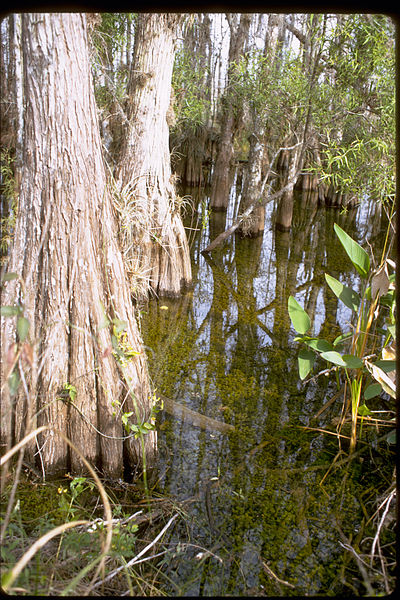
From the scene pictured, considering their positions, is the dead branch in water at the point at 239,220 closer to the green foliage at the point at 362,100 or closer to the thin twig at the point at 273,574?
the green foliage at the point at 362,100

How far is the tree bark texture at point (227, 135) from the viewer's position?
7645 mm

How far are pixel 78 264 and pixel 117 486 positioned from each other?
44.4 inches

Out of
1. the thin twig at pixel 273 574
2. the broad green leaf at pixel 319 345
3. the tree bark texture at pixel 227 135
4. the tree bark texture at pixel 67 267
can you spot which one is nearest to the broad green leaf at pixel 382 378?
the broad green leaf at pixel 319 345

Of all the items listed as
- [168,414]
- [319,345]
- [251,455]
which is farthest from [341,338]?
[168,414]

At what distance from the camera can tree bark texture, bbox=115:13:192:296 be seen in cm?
406

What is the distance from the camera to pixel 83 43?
6.61 feet

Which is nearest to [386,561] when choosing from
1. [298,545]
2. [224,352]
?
[298,545]

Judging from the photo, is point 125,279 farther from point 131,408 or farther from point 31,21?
point 31,21

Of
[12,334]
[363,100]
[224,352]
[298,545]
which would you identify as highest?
[363,100]

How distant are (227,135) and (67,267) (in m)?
7.11

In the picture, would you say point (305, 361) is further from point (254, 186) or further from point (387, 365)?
point (254, 186)

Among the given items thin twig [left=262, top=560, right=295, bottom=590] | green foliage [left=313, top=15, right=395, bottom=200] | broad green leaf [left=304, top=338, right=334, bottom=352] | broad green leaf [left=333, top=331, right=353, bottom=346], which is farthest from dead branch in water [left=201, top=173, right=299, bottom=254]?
thin twig [left=262, top=560, right=295, bottom=590]

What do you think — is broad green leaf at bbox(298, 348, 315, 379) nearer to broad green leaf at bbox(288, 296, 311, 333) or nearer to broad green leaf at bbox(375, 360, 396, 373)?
broad green leaf at bbox(288, 296, 311, 333)

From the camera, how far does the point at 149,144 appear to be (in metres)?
4.27
